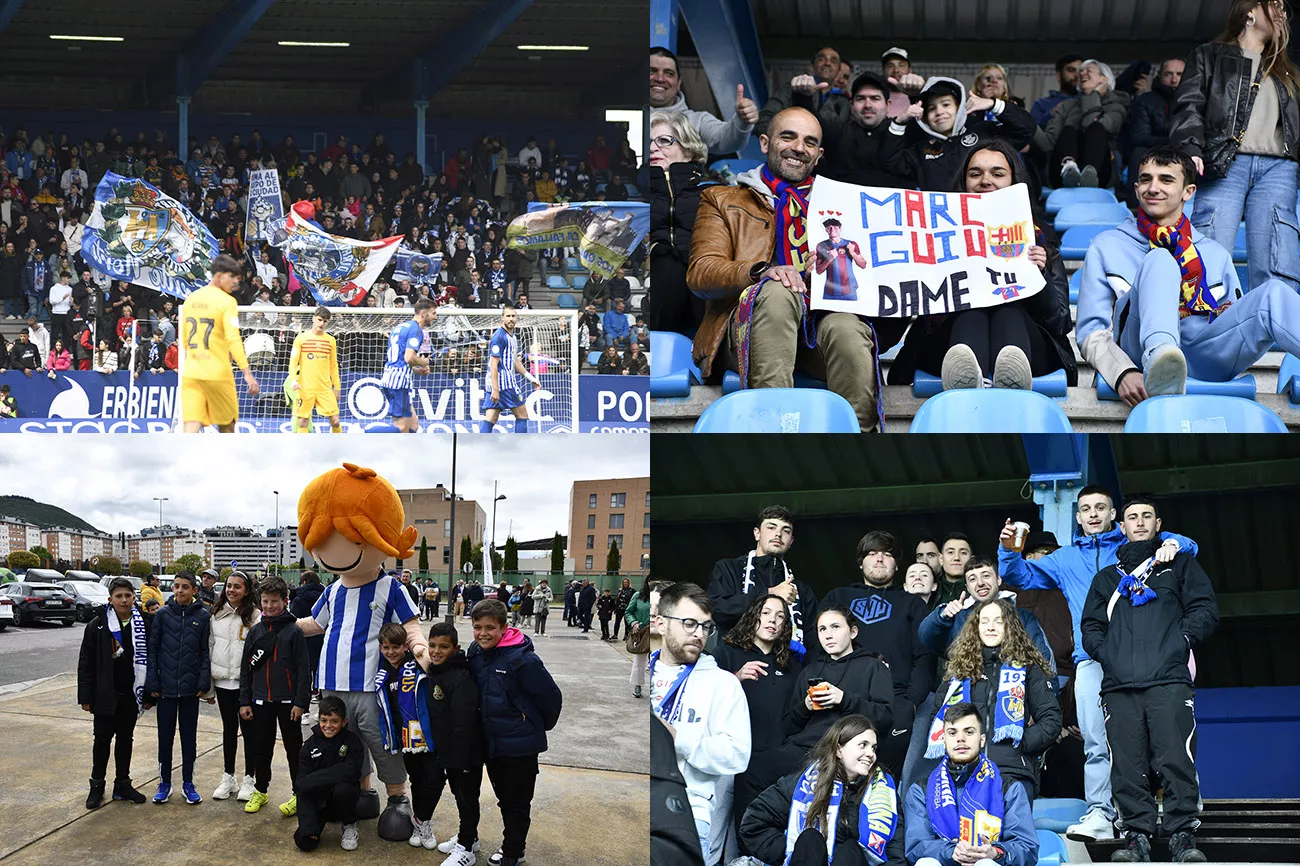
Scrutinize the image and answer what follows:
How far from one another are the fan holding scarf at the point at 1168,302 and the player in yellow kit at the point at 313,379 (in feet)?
23.3

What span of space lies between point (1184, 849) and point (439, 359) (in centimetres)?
949

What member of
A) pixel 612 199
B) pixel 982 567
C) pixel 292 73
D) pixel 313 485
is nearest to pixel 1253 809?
pixel 982 567

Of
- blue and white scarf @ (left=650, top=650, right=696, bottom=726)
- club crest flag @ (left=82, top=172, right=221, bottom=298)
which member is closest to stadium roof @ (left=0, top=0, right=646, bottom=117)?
club crest flag @ (left=82, top=172, right=221, bottom=298)

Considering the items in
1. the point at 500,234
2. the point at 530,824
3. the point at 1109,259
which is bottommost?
the point at 530,824

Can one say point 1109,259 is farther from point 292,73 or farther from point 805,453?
point 292,73

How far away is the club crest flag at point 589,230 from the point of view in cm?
1412

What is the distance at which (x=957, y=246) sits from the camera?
16.0ft

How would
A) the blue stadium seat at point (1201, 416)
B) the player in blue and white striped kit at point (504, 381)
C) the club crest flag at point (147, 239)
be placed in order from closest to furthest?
the blue stadium seat at point (1201, 416) < the player in blue and white striped kit at point (504, 381) < the club crest flag at point (147, 239)

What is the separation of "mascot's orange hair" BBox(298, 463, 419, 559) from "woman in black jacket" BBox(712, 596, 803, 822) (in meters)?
1.13

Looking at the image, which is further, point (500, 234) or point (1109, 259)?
point (500, 234)

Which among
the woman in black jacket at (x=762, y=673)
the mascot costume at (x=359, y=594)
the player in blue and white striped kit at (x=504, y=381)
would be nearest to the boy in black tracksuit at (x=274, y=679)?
the mascot costume at (x=359, y=594)

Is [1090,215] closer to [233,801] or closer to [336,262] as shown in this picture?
[233,801]

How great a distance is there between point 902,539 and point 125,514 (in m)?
2.53

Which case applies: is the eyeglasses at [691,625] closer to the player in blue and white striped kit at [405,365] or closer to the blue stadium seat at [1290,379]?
the blue stadium seat at [1290,379]
